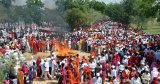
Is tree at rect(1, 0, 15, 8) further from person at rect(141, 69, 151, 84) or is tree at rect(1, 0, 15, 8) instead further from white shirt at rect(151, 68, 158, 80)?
white shirt at rect(151, 68, 158, 80)

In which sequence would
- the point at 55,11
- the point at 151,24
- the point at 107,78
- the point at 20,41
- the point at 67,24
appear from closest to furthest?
the point at 107,78
the point at 20,41
the point at 67,24
the point at 55,11
the point at 151,24

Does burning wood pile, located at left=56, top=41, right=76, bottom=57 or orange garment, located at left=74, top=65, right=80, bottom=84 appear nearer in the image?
orange garment, located at left=74, top=65, right=80, bottom=84

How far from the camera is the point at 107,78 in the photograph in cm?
2169

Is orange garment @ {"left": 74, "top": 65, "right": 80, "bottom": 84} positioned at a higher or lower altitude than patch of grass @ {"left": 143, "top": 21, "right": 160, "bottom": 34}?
higher

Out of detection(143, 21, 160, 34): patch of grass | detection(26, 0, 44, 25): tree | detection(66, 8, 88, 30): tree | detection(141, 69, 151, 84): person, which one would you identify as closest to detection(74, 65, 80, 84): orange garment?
detection(141, 69, 151, 84): person

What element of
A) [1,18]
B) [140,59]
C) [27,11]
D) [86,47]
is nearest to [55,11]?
[27,11]

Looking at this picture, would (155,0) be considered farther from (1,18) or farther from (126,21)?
(126,21)

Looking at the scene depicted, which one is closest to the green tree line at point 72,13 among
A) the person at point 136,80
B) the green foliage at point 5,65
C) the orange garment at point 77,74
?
the green foliage at point 5,65

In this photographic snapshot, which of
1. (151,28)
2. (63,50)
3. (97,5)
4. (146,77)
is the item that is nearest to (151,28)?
(151,28)

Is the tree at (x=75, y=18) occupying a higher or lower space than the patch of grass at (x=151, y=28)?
higher

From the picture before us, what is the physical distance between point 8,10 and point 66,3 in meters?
10.3

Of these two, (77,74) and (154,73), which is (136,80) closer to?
(154,73)

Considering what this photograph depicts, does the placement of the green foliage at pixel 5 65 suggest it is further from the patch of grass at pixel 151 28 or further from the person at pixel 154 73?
the patch of grass at pixel 151 28

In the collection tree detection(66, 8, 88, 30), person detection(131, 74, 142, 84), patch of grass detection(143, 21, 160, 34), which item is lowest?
patch of grass detection(143, 21, 160, 34)
